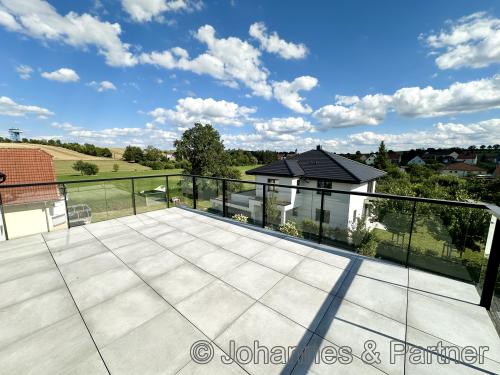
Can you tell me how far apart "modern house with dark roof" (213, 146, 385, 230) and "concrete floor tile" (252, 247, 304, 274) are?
Result: 1191mm

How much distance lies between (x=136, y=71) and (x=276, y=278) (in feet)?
44.3

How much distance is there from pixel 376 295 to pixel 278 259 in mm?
1160

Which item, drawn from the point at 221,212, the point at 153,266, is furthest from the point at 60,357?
the point at 221,212

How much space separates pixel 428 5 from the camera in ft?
20.1

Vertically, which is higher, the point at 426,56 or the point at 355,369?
the point at 426,56

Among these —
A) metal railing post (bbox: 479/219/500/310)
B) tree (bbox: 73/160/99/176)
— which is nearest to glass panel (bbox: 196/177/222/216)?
metal railing post (bbox: 479/219/500/310)

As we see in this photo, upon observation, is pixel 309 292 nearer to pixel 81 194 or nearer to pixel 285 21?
pixel 81 194

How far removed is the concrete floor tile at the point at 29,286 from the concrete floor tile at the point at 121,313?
78cm

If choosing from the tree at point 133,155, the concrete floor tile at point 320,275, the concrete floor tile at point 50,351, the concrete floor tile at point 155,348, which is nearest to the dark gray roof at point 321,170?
the concrete floor tile at point 320,275

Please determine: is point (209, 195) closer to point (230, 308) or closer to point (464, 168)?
point (230, 308)

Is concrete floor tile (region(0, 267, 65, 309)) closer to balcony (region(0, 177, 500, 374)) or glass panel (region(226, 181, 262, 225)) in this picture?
balcony (region(0, 177, 500, 374))

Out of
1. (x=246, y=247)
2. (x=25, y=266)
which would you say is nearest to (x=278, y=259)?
(x=246, y=247)

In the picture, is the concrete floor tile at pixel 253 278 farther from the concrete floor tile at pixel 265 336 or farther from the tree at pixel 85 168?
the tree at pixel 85 168

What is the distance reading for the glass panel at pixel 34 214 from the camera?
3609 mm
